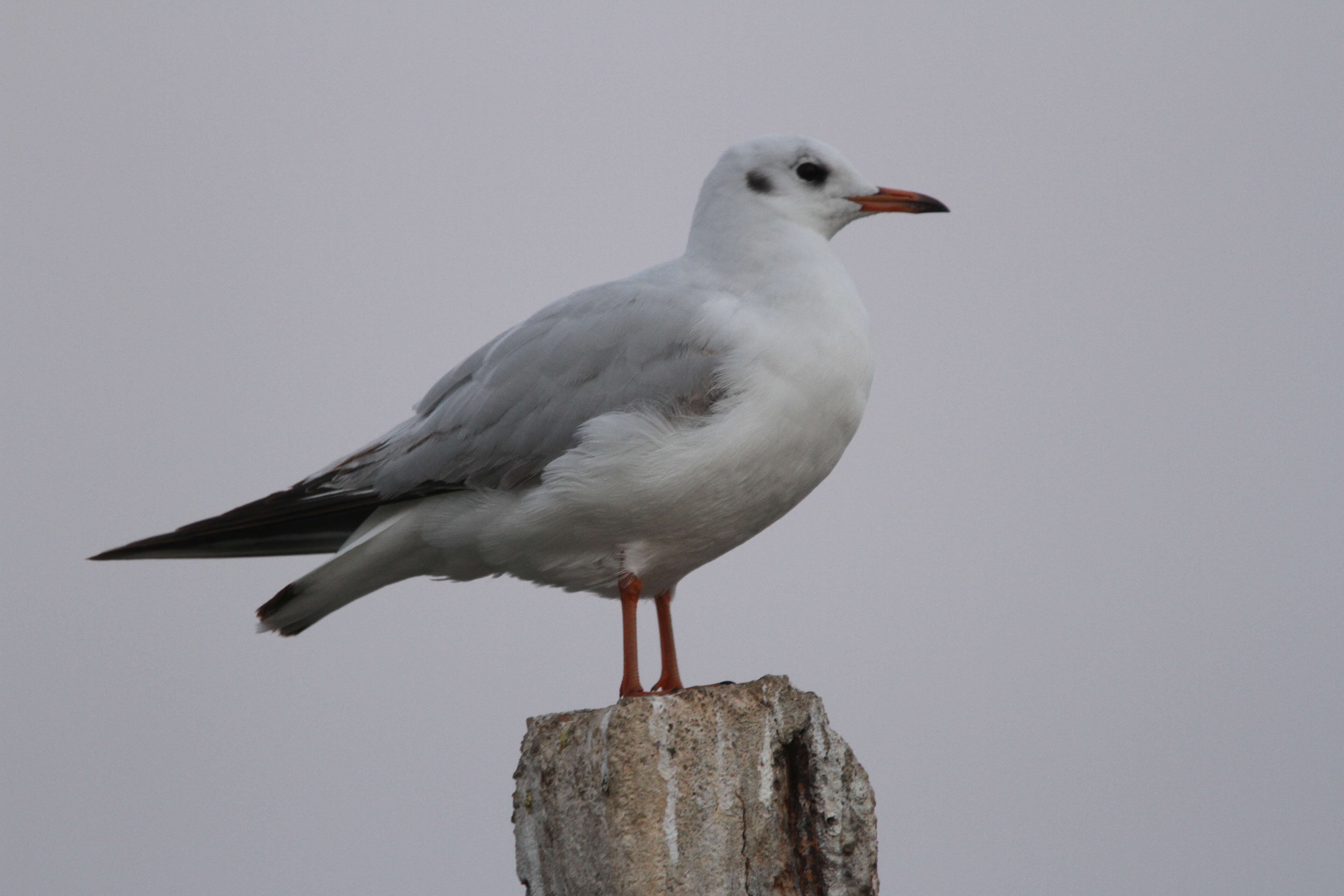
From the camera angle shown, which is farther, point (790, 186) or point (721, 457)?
point (790, 186)

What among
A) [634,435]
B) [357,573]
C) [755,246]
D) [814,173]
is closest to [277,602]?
[357,573]

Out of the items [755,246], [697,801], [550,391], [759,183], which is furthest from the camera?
[759,183]

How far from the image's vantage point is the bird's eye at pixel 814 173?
446cm

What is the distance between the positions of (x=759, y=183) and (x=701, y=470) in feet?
3.75

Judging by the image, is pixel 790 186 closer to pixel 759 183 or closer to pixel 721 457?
pixel 759 183

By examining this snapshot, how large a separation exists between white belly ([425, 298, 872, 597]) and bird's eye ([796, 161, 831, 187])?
54cm

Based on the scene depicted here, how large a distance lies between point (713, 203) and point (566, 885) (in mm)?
2297

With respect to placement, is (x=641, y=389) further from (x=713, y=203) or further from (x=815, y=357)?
(x=713, y=203)

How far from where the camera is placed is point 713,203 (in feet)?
14.7

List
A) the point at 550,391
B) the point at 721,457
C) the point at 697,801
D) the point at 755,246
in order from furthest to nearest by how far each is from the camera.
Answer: the point at 755,246 → the point at 550,391 → the point at 721,457 → the point at 697,801

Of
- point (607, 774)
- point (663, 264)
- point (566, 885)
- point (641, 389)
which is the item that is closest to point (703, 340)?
point (641, 389)

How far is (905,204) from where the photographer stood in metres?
4.54

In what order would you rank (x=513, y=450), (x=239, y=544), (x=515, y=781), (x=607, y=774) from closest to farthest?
(x=607, y=774), (x=515, y=781), (x=513, y=450), (x=239, y=544)

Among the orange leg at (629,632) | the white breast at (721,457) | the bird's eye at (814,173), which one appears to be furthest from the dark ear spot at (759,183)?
the orange leg at (629,632)
